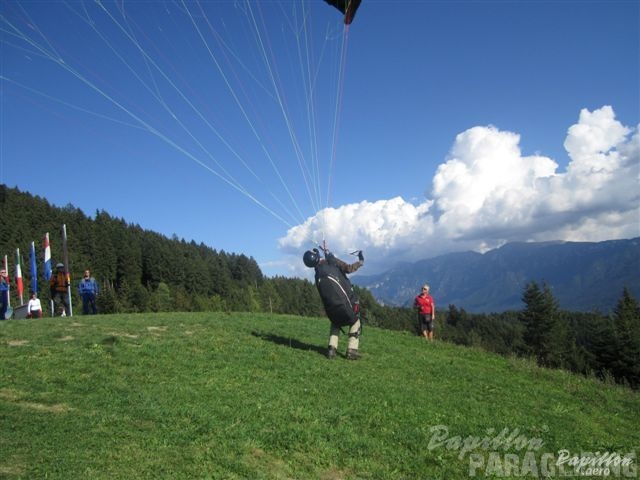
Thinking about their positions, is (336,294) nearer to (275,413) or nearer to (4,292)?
(275,413)

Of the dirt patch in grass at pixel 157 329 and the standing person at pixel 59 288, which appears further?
the standing person at pixel 59 288

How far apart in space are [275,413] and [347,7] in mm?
11009

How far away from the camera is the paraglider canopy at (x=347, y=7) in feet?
45.5

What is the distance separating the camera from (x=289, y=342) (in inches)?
673

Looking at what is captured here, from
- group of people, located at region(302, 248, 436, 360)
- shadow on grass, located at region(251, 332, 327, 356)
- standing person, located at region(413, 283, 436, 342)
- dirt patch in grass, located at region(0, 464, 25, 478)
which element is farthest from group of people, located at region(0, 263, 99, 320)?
dirt patch in grass, located at region(0, 464, 25, 478)

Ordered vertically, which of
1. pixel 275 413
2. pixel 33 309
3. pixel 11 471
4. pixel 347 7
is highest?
pixel 347 7

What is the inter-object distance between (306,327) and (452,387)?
10.2m

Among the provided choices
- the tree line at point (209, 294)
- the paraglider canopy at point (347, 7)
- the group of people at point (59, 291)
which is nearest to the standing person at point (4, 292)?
the group of people at point (59, 291)

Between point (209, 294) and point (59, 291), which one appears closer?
point (59, 291)

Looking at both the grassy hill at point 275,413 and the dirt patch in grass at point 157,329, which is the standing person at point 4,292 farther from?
the dirt patch in grass at point 157,329

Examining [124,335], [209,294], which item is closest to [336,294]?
[124,335]

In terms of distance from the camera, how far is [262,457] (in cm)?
736

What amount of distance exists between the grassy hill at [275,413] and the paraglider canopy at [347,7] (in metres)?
9.89

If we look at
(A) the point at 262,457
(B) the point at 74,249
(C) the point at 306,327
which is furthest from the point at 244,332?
(B) the point at 74,249
